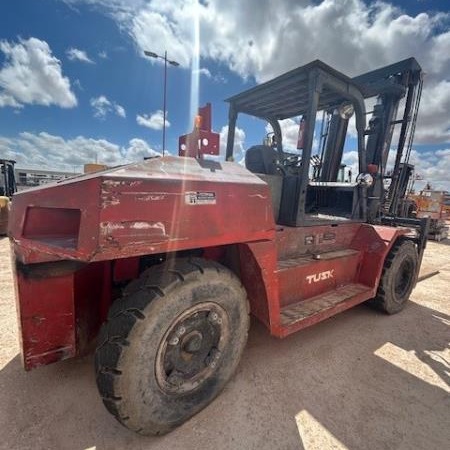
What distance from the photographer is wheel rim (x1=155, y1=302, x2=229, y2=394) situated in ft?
6.05

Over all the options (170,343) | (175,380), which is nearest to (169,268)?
(170,343)

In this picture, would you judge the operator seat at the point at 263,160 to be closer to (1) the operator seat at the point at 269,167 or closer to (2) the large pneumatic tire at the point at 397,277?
(1) the operator seat at the point at 269,167

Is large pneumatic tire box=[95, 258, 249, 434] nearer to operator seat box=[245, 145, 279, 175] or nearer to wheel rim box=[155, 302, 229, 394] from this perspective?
wheel rim box=[155, 302, 229, 394]

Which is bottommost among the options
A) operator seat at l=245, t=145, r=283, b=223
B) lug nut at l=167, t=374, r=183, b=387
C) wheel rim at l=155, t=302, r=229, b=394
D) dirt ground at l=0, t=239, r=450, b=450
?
dirt ground at l=0, t=239, r=450, b=450

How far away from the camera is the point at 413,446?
6.32 ft

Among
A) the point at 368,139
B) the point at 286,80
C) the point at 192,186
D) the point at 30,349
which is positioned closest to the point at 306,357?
the point at 192,186

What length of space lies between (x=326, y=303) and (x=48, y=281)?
2.62 meters

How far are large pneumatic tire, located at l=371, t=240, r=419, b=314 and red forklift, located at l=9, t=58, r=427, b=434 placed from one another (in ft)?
3.45

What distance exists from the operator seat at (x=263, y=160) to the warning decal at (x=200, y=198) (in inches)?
62.5

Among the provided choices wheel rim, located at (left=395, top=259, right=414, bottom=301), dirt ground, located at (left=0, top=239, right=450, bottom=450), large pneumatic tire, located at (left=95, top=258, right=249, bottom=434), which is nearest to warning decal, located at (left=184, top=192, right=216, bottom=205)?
large pneumatic tire, located at (left=95, top=258, right=249, bottom=434)

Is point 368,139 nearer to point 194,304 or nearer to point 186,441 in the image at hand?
point 194,304

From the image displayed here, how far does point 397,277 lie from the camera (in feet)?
13.8

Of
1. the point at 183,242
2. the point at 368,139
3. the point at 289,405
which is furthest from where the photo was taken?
the point at 368,139

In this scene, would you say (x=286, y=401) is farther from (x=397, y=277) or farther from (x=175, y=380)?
(x=397, y=277)
